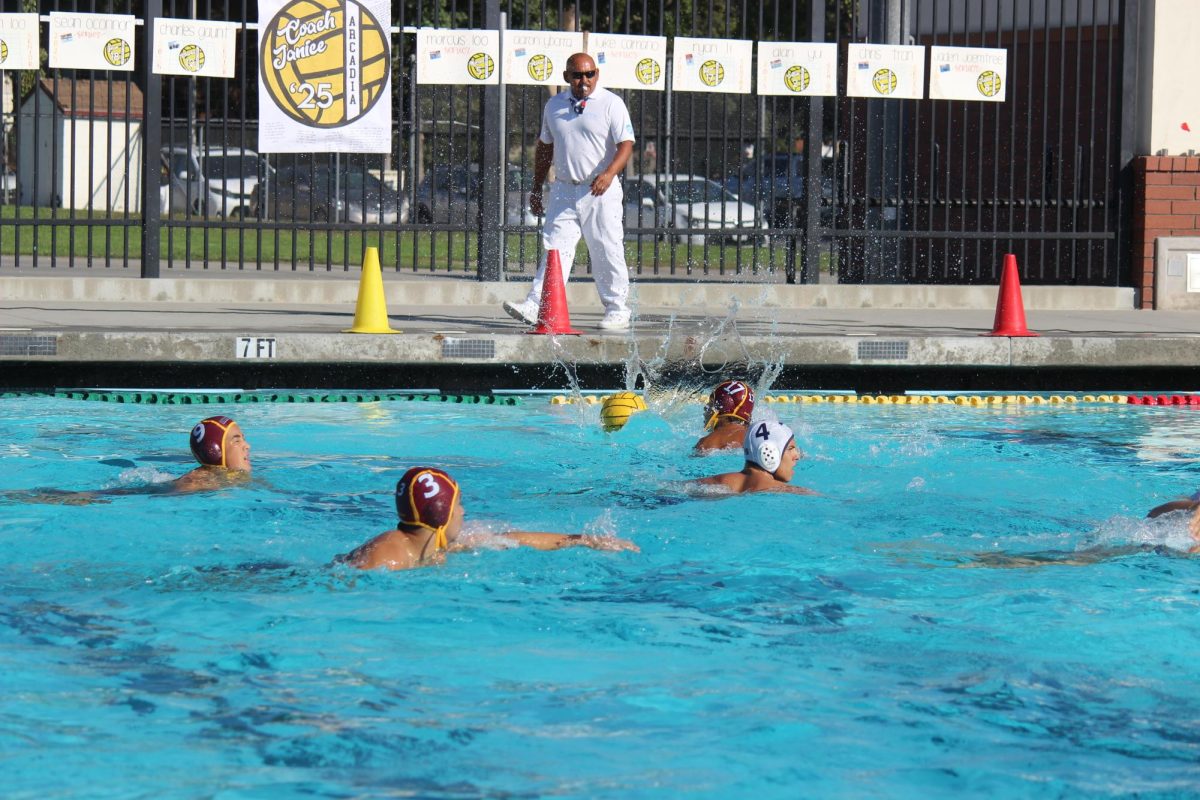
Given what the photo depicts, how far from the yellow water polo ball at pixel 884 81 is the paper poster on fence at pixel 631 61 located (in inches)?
76.0

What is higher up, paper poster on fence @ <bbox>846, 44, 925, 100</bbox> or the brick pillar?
paper poster on fence @ <bbox>846, 44, 925, 100</bbox>

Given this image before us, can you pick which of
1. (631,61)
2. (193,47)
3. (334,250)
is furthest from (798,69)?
(334,250)

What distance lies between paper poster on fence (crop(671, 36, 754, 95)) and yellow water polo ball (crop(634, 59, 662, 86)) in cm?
16

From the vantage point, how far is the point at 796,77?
15.4 meters

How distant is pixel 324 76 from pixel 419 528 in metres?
9.37

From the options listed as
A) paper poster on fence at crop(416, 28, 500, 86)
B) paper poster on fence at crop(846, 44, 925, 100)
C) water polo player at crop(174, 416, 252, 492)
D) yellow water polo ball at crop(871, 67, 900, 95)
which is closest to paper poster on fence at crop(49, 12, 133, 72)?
paper poster on fence at crop(416, 28, 500, 86)

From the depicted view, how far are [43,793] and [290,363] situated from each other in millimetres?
7370

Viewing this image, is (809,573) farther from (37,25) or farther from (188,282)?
(37,25)

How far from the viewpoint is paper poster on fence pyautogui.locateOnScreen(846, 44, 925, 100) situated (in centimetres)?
1534

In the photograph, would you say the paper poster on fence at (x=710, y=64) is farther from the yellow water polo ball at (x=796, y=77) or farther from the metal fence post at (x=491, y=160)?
the metal fence post at (x=491, y=160)

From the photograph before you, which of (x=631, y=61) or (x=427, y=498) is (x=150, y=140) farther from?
(x=427, y=498)

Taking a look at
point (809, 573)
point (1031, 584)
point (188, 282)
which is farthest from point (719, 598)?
point (188, 282)

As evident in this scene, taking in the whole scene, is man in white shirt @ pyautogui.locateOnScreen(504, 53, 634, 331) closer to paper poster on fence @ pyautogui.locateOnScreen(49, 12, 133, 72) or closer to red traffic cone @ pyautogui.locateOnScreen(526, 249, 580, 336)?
red traffic cone @ pyautogui.locateOnScreen(526, 249, 580, 336)

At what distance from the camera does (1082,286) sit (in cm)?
1595
